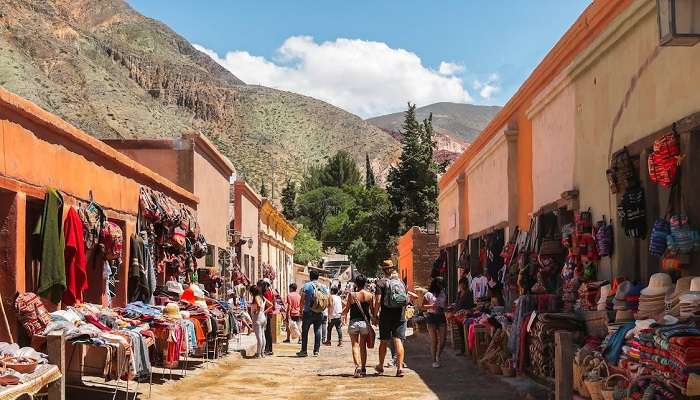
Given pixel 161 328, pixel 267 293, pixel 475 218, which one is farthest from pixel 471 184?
pixel 161 328

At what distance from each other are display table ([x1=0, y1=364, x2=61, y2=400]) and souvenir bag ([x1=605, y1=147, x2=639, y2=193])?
560 cm

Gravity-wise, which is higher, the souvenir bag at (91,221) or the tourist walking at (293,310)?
the souvenir bag at (91,221)

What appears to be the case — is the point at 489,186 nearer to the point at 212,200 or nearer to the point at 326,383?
the point at 326,383

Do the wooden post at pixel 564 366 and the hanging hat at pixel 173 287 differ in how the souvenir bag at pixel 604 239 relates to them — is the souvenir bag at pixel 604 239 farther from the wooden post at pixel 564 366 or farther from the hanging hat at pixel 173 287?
the hanging hat at pixel 173 287

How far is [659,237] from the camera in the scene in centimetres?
706

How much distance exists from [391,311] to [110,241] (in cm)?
405

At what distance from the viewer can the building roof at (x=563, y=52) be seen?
891 cm

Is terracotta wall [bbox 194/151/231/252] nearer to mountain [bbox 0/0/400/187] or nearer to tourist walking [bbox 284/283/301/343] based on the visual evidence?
tourist walking [bbox 284/283/301/343]

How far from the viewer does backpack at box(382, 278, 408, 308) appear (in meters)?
11.6

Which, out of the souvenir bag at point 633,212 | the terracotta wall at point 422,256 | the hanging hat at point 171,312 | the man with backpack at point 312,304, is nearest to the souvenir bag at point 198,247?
the man with backpack at point 312,304

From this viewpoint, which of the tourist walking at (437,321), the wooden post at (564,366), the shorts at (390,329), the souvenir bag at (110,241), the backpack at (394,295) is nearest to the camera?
the wooden post at (564,366)

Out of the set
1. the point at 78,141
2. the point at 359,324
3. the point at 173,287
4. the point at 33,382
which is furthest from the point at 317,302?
the point at 33,382

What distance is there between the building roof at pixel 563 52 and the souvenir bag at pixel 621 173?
1502 mm

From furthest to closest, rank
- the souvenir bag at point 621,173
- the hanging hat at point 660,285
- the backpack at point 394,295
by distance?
the backpack at point 394,295 → the souvenir bag at point 621,173 → the hanging hat at point 660,285
